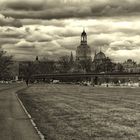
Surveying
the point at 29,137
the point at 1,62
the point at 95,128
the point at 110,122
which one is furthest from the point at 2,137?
the point at 1,62

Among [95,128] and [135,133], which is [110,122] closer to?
[95,128]

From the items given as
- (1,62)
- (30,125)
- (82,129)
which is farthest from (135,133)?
(1,62)

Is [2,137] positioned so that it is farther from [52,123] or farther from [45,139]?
[52,123]

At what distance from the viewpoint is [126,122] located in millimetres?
21234

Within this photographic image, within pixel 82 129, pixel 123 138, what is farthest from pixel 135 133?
pixel 82 129

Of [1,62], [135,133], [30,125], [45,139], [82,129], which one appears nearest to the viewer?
[45,139]

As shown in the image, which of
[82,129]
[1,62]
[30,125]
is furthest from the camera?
[1,62]

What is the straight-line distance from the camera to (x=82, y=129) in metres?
18.9

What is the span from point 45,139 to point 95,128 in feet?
13.4

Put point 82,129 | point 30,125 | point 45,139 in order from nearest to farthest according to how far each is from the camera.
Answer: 1. point 45,139
2. point 82,129
3. point 30,125

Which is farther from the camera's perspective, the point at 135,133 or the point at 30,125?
the point at 30,125

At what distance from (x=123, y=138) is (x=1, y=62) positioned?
162m

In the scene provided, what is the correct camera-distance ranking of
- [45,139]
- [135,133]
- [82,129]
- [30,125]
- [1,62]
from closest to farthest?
[45,139] < [135,133] < [82,129] < [30,125] < [1,62]

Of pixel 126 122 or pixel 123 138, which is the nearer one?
pixel 123 138
